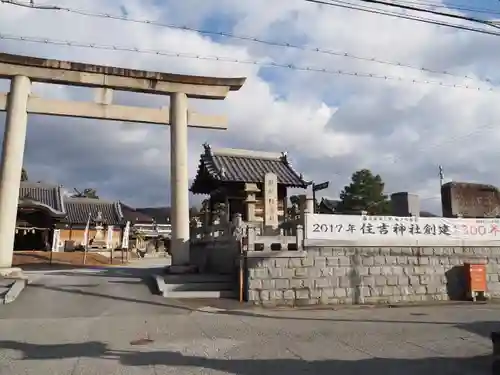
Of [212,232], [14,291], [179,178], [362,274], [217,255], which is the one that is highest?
[179,178]

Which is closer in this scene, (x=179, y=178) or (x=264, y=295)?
(x=264, y=295)

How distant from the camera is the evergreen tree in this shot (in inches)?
1479

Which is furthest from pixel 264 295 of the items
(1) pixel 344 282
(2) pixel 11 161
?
(2) pixel 11 161

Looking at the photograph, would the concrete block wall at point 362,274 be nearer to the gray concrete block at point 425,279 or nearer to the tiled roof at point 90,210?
the gray concrete block at point 425,279

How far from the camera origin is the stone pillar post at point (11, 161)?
1380 centimetres

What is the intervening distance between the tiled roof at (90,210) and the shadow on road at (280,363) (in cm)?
3268

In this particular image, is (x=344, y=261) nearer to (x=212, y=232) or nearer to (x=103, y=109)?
(x=212, y=232)

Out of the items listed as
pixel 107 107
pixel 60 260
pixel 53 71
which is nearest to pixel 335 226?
pixel 107 107

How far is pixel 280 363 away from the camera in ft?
20.2

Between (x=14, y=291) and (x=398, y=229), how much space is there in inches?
463

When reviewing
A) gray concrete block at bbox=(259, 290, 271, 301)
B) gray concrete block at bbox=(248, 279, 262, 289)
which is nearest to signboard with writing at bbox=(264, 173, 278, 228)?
gray concrete block at bbox=(248, 279, 262, 289)

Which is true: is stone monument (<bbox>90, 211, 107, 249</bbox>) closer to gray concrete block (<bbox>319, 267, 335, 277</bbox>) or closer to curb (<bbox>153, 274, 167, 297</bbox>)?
curb (<bbox>153, 274, 167, 297</bbox>)

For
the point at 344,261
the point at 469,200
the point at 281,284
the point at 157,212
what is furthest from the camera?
the point at 157,212

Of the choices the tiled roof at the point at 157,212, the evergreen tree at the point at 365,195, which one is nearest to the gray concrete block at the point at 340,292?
the evergreen tree at the point at 365,195
